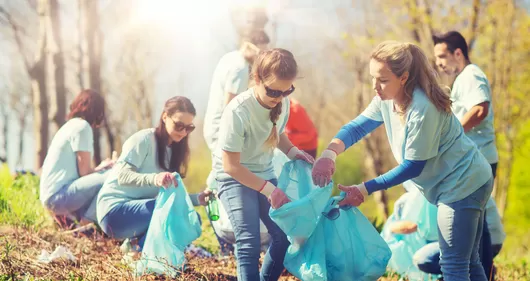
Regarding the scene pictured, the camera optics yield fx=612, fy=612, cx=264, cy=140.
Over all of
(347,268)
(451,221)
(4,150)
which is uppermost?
(451,221)

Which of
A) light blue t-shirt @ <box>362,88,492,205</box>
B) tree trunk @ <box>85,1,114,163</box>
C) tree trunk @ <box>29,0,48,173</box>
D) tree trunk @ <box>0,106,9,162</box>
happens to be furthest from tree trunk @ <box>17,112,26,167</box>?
light blue t-shirt @ <box>362,88,492,205</box>

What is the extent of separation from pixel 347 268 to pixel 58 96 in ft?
18.0

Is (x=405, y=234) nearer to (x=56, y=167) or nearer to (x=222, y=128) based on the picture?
(x=222, y=128)

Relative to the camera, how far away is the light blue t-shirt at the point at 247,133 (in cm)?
→ 289

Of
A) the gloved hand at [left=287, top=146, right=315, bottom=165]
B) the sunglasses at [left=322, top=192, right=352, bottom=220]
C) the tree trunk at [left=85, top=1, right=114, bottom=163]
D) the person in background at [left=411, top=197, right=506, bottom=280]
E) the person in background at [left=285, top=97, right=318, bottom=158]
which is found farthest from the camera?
the tree trunk at [left=85, top=1, right=114, bottom=163]

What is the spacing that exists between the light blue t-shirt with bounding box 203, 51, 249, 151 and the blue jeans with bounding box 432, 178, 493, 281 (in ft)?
5.56

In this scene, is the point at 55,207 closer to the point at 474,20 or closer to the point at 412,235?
the point at 412,235

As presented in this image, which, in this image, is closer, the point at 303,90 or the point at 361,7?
the point at 361,7

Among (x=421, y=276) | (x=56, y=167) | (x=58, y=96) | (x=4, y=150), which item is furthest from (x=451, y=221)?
(x=4, y=150)

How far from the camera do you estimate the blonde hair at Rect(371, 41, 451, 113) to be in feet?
8.85

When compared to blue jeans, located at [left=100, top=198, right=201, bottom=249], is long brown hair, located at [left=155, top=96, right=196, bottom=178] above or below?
above

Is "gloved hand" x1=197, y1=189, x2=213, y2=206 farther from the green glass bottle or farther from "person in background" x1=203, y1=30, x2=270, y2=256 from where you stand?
"person in background" x1=203, y1=30, x2=270, y2=256

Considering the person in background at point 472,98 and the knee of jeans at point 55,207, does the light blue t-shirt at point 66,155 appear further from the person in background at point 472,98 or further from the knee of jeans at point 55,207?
the person in background at point 472,98

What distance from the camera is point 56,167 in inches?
180
